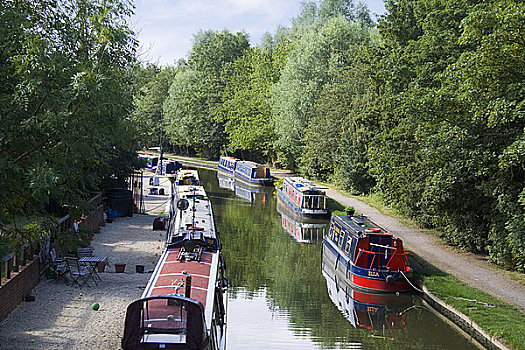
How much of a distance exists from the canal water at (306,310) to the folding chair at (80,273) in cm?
421

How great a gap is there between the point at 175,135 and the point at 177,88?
6349 mm

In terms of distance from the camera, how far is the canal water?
49.3 feet

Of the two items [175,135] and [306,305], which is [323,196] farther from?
[175,135]

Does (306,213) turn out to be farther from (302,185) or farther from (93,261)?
(93,261)

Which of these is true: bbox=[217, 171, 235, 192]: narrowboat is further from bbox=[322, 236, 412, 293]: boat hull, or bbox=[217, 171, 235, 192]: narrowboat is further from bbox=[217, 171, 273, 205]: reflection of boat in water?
bbox=[322, 236, 412, 293]: boat hull

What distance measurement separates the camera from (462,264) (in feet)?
67.8

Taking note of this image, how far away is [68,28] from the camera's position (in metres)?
12.5

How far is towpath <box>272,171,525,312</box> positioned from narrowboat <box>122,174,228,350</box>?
796cm

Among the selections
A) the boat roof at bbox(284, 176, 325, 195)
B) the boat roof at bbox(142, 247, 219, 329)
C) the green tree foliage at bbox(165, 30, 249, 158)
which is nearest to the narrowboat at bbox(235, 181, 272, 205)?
the boat roof at bbox(284, 176, 325, 195)

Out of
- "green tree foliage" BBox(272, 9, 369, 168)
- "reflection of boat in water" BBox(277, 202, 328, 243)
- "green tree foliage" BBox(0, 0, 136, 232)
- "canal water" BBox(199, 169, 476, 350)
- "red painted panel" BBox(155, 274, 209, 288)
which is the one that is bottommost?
"canal water" BBox(199, 169, 476, 350)

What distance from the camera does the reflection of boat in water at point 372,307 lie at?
1641 cm

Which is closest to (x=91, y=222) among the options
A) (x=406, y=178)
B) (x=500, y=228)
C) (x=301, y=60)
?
(x=406, y=178)

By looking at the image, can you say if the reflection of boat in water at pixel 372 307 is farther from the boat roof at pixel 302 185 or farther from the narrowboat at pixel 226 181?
the narrowboat at pixel 226 181

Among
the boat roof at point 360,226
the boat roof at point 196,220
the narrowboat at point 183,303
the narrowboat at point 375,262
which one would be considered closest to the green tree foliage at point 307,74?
the boat roof at point 196,220
